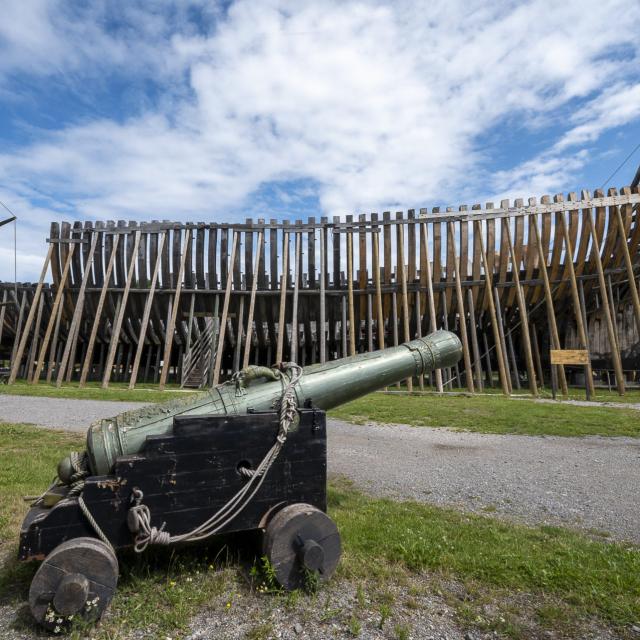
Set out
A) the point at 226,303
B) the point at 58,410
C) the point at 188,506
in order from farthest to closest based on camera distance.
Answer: the point at 226,303 → the point at 58,410 → the point at 188,506

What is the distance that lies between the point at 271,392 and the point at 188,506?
929mm

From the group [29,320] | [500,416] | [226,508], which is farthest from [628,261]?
[29,320]

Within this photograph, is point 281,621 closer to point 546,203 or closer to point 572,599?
point 572,599

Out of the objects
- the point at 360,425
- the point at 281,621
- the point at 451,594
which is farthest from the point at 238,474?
the point at 360,425

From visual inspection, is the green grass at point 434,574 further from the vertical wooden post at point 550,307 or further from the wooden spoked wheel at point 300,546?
the vertical wooden post at point 550,307

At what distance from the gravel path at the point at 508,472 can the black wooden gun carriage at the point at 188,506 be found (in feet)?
7.33

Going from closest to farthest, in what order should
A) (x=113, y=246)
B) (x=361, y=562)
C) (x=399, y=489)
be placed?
(x=361, y=562), (x=399, y=489), (x=113, y=246)

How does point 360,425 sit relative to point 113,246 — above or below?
below

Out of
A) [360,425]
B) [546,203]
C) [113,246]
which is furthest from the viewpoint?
[113,246]

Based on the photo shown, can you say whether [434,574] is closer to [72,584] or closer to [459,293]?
[72,584]

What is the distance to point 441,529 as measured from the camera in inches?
159

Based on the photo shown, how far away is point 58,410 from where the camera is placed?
10.7 meters

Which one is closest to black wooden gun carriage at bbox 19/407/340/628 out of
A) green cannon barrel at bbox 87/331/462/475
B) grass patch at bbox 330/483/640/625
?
green cannon barrel at bbox 87/331/462/475

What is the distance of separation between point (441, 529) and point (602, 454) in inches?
172
